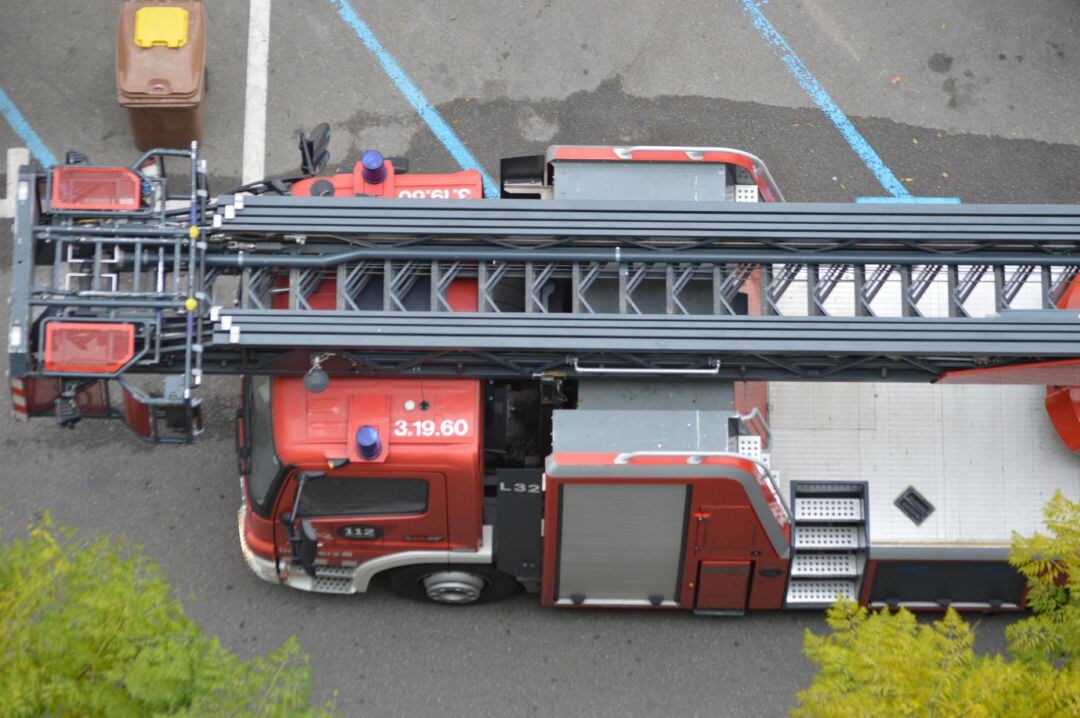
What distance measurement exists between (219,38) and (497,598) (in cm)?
687

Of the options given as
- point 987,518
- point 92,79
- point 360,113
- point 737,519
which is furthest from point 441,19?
point 987,518

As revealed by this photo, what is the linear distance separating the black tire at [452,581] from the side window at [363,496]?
36.4 inches

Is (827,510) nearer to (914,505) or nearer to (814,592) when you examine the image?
(914,505)

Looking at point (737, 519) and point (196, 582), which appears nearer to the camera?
point (737, 519)

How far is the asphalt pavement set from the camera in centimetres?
1099

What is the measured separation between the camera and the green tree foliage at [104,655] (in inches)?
263

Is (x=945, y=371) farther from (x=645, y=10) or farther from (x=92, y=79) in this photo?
(x=92, y=79)

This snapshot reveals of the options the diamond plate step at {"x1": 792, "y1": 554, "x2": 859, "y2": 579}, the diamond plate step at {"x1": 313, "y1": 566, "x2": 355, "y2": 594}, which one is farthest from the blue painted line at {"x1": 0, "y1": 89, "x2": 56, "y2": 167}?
the diamond plate step at {"x1": 792, "y1": 554, "x2": 859, "y2": 579}

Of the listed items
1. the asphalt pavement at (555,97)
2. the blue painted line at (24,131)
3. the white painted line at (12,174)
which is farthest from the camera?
the blue painted line at (24,131)

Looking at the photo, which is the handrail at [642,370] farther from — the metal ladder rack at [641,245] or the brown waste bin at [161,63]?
the brown waste bin at [161,63]

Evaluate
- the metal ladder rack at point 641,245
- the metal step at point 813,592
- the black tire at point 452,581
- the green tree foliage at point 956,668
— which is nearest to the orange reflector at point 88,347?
the metal ladder rack at point 641,245

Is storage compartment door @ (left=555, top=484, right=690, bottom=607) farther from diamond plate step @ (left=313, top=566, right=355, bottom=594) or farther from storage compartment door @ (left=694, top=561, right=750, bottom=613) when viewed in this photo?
diamond plate step @ (left=313, top=566, right=355, bottom=594)

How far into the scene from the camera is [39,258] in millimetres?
8398

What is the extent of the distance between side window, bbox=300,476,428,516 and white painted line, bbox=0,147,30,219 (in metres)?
5.21
